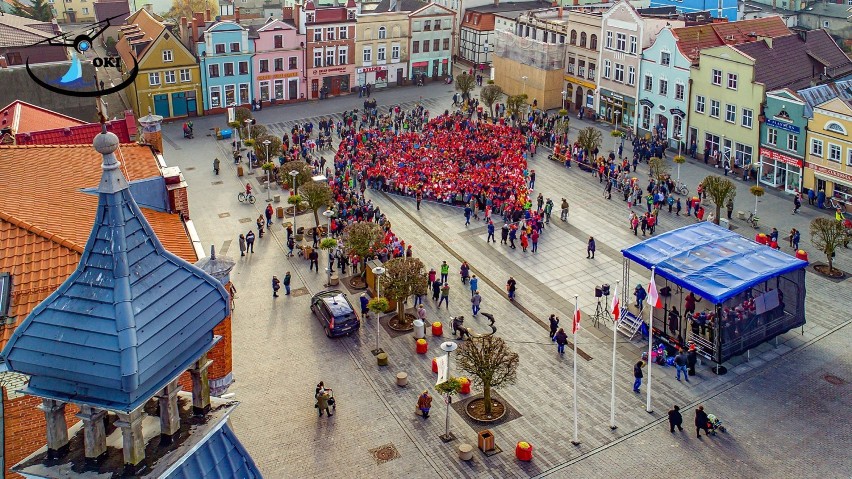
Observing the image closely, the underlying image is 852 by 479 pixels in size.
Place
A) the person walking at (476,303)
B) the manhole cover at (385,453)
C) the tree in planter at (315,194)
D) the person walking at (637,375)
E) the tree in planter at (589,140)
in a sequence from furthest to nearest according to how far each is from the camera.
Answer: the tree in planter at (589,140) < the tree in planter at (315,194) < the person walking at (476,303) < the person walking at (637,375) < the manhole cover at (385,453)

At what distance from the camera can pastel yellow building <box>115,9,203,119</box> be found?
78.9 m


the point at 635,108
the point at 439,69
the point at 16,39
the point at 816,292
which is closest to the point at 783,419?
the point at 816,292

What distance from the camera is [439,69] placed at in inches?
3853

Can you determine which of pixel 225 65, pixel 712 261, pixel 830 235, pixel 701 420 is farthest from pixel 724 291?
pixel 225 65

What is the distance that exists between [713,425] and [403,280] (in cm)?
1535

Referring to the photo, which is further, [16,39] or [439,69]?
[439,69]

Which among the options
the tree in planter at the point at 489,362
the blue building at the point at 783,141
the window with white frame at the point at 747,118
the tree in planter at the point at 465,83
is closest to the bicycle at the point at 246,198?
the tree in planter at the point at 489,362

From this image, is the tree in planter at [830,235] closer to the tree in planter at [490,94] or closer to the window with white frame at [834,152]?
the window with white frame at [834,152]

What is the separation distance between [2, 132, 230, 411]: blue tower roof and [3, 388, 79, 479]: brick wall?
9416mm

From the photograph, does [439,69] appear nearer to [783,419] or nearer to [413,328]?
[413,328]

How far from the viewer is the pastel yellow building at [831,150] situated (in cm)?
5666

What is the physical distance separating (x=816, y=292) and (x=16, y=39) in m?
60.8

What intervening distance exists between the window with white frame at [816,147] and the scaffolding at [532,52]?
99.9 feet

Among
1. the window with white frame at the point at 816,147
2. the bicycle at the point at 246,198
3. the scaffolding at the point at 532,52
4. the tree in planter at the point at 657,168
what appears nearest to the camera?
the window with white frame at the point at 816,147
